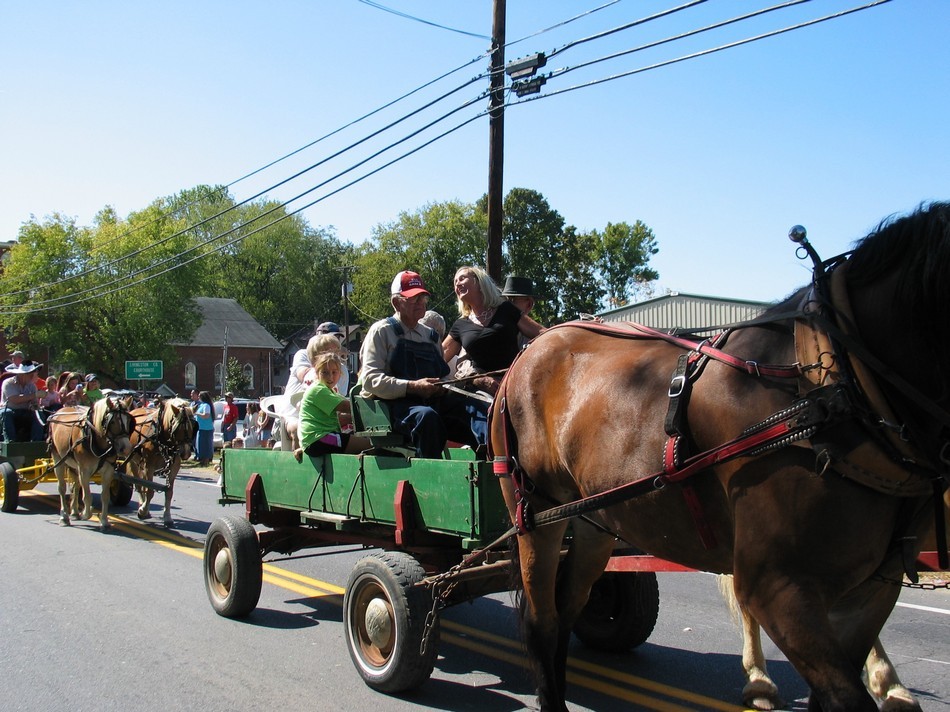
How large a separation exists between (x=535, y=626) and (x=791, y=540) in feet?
6.57

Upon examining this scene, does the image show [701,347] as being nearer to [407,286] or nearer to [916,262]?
[916,262]

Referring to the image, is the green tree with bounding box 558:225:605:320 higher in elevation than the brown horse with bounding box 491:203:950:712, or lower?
higher

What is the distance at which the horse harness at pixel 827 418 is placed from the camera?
2846 millimetres

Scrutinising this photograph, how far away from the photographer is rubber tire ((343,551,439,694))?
16.5 ft

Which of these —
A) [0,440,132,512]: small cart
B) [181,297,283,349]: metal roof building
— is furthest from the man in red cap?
[181,297,283,349]: metal roof building

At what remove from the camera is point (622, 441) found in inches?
144

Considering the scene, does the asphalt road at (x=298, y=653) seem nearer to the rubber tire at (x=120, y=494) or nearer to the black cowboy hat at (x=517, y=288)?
the black cowboy hat at (x=517, y=288)

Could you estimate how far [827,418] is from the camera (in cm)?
288

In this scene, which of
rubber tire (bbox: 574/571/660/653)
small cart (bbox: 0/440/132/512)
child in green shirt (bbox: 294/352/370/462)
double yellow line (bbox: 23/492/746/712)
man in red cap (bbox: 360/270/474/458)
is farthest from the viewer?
small cart (bbox: 0/440/132/512)

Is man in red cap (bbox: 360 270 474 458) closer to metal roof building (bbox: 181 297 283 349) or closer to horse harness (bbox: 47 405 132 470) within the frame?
horse harness (bbox: 47 405 132 470)

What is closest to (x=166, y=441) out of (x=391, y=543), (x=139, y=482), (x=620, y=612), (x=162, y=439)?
(x=162, y=439)

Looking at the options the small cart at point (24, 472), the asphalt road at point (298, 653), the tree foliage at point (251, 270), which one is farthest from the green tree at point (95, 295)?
the asphalt road at point (298, 653)

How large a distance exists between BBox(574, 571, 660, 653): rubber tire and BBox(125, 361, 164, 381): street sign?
100 ft

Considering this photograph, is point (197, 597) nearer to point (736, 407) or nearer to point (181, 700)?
point (181, 700)
